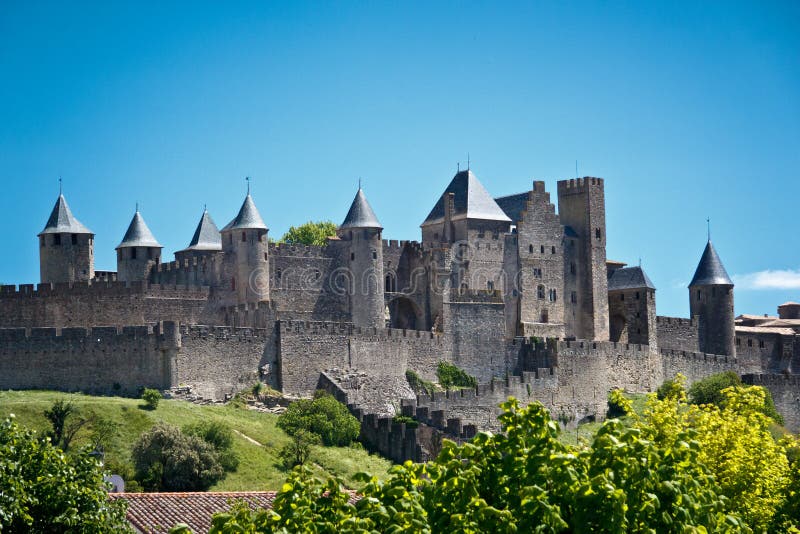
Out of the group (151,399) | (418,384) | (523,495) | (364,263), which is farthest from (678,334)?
(523,495)

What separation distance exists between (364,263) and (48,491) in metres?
44.6

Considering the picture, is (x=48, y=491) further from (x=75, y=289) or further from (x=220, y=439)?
(x=75, y=289)

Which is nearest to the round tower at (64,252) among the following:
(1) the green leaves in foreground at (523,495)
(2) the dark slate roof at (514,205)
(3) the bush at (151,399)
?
(3) the bush at (151,399)

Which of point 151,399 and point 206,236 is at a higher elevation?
A: point 206,236

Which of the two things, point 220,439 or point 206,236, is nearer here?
point 220,439

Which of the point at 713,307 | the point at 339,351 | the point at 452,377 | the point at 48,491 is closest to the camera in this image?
the point at 48,491

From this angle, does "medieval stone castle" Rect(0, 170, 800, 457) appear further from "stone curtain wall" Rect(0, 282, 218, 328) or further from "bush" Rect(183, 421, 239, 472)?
"bush" Rect(183, 421, 239, 472)

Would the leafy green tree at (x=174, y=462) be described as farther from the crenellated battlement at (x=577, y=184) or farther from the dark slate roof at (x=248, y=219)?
the crenellated battlement at (x=577, y=184)

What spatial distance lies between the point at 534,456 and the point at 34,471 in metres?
10.7

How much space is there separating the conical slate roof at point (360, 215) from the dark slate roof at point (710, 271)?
81.0 ft

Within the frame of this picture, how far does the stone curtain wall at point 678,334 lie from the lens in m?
81.2

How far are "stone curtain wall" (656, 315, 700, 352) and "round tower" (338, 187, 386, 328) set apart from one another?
66.1 feet

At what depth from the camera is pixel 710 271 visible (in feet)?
278

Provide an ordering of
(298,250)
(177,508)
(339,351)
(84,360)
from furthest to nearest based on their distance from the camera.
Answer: (298,250) → (339,351) → (84,360) → (177,508)
